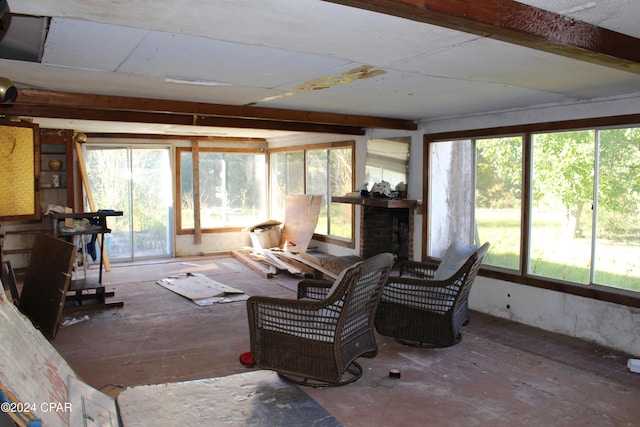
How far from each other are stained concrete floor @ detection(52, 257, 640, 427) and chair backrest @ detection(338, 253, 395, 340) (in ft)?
1.66

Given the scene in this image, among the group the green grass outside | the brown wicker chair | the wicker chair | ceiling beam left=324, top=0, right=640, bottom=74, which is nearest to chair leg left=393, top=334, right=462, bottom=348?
the wicker chair

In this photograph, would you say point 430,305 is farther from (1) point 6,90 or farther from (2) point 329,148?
(2) point 329,148

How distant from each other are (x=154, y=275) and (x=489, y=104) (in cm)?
591

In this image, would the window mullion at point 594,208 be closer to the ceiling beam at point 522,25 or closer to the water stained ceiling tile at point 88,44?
the ceiling beam at point 522,25

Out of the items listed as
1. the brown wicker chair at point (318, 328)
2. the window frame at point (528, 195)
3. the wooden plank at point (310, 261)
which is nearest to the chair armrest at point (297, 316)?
the brown wicker chair at point (318, 328)

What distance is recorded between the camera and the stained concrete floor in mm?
3471

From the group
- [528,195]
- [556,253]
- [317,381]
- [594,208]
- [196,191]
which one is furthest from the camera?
[196,191]

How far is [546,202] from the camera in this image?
543 centimetres

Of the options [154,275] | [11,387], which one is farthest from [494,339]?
[154,275]

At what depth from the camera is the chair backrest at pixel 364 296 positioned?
346 cm

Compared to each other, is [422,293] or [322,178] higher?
[322,178]

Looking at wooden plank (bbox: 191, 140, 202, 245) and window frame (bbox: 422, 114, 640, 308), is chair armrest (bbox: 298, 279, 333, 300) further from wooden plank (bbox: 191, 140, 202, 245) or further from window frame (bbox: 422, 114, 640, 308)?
wooden plank (bbox: 191, 140, 202, 245)

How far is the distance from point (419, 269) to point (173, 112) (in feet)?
10.0

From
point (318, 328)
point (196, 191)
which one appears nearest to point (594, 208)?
point (318, 328)
